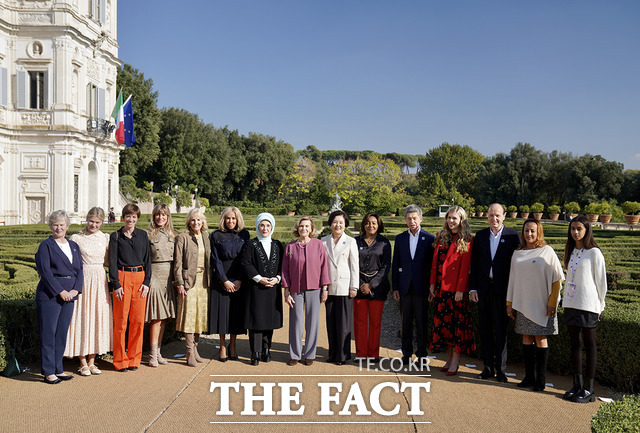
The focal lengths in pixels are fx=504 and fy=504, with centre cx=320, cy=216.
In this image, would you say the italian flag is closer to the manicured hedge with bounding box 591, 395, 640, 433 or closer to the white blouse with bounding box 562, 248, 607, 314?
the white blouse with bounding box 562, 248, 607, 314

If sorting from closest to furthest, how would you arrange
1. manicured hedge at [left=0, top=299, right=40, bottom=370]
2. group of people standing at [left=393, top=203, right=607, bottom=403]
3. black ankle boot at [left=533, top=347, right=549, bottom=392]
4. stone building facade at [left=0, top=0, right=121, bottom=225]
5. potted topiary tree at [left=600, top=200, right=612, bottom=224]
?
group of people standing at [left=393, top=203, right=607, bottom=403], black ankle boot at [left=533, top=347, right=549, bottom=392], manicured hedge at [left=0, top=299, right=40, bottom=370], stone building facade at [left=0, top=0, right=121, bottom=225], potted topiary tree at [left=600, top=200, right=612, bottom=224]

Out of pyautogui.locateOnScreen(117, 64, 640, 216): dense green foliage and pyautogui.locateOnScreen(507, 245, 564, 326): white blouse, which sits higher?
pyautogui.locateOnScreen(117, 64, 640, 216): dense green foliage

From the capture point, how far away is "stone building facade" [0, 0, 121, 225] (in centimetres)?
2289

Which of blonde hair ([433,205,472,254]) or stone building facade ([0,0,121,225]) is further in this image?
stone building facade ([0,0,121,225])

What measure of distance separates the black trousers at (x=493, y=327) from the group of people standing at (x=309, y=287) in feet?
0.03

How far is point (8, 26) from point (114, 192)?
960cm

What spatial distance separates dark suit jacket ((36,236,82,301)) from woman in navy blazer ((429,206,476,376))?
3456mm

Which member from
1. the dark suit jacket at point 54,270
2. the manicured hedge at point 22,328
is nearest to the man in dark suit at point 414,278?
the dark suit jacket at point 54,270

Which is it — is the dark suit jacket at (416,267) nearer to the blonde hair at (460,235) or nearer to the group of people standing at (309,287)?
the group of people standing at (309,287)

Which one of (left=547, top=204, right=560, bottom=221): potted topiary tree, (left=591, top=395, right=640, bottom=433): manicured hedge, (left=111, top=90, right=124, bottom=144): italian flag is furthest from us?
(left=547, top=204, right=560, bottom=221): potted topiary tree

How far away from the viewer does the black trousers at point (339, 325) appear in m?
5.24

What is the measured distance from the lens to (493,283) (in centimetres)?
481

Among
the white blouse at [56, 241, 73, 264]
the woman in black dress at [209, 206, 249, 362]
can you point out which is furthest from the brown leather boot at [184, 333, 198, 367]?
the white blouse at [56, 241, 73, 264]

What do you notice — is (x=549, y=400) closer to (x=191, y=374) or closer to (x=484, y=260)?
(x=484, y=260)
